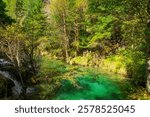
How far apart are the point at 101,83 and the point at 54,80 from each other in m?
6.70

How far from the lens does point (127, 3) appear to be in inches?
540

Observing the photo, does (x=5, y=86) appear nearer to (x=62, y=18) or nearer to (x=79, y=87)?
(x=79, y=87)

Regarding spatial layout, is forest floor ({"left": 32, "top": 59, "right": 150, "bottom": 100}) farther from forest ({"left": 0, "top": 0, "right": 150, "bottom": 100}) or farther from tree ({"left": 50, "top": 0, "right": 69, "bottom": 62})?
tree ({"left": 50, "top": 0, "right": 69, "bottom": 62})

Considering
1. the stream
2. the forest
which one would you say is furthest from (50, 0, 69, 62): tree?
the stream

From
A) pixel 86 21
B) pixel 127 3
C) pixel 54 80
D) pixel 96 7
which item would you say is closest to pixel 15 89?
pixel 54 80

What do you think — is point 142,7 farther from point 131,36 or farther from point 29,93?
point 29,93

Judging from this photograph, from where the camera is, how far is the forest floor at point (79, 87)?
15469 millimetres

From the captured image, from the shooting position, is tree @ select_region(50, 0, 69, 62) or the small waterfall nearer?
the small waterfall

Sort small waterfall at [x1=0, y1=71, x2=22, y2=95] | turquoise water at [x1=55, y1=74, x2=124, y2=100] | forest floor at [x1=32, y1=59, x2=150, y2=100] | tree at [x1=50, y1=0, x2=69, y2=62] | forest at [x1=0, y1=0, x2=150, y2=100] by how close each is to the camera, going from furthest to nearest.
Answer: tree at [x1=50, y1=0, x2=69, y2=62] → turquoise water at [x1=55, y1=74, x2=124, y2=100] → small waterfall at [x1=0, y1=71, x2=22, y2=95] → forest floor at [x1=32, y1=59, x2=150, y2=100] → forest at [x1=0, y1=0, x2=150, y2=100]

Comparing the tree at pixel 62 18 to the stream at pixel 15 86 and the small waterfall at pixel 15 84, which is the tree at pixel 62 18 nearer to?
the stream at pixel 15 86

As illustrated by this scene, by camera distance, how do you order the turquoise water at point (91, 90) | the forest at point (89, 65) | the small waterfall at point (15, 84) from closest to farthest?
the forest at point (89, 65) → the small waterfall at point (15, 84) → the turquoise water at point (91, 90)

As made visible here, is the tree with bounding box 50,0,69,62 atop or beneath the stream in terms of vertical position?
atop

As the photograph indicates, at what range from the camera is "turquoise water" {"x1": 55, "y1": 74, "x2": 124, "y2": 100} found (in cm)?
1767

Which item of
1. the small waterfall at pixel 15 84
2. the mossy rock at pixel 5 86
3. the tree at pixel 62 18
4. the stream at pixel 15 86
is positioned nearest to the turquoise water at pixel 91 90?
the stream at pixel 15 86
